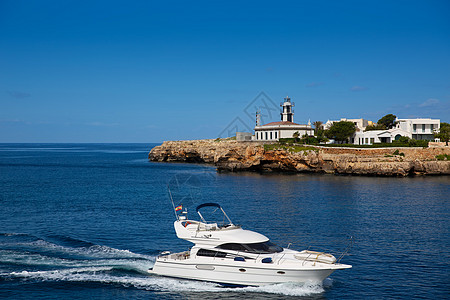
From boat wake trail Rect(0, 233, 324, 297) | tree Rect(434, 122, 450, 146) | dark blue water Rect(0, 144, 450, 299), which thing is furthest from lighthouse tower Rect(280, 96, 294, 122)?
boat wake trail Rect(0, 233, 324, 297)

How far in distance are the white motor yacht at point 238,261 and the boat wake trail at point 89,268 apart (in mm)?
499

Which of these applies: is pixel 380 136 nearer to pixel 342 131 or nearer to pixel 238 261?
pixel 342 131

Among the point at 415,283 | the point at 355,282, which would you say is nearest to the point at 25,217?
the point at 355,282

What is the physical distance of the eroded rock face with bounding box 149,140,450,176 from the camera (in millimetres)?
84500

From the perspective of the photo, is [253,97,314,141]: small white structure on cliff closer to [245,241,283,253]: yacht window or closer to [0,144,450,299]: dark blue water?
[0,144,450,299]: dark blue water

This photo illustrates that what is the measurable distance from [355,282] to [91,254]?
19734 mm

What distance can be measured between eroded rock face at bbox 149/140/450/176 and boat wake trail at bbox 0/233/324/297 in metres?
66.4

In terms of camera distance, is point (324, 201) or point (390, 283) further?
point (324, 201)

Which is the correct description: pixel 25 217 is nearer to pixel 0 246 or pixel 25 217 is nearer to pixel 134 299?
pixel 0 246

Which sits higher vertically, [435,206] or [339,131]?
[339,131]

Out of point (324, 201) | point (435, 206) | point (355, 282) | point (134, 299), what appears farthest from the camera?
point (324, 201)

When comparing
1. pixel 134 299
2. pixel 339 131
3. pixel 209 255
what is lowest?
pixel 134 299

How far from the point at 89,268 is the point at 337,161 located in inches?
2802

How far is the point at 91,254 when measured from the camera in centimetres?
3119
